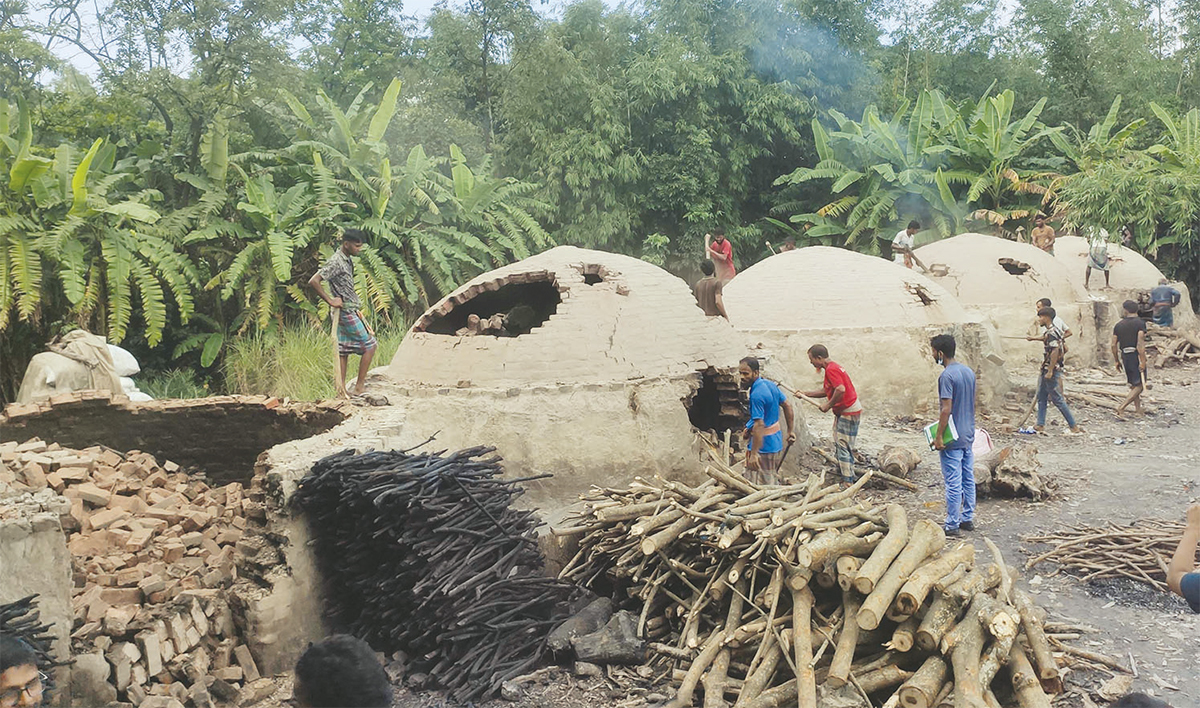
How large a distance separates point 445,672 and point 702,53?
1814 cm

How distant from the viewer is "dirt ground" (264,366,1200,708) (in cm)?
595

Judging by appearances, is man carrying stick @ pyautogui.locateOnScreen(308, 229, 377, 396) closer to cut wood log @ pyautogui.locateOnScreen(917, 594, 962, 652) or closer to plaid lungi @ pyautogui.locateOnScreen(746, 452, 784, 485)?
plaid lungi @ pyautogui.locateOnScreen(746, 452, 784, 485)

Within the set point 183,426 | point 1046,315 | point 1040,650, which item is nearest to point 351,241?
point 183,426

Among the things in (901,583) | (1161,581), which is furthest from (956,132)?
(901,583)

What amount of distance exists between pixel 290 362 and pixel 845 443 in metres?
7.60

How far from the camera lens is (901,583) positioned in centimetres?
555

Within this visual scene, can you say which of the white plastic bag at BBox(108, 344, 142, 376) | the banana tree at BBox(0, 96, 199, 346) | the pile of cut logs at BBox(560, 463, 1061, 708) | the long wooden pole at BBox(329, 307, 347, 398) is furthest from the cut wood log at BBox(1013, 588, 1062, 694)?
the banana tree at BBox(0, 96, 199, 346)

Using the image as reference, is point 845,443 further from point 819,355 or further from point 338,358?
point 338,358

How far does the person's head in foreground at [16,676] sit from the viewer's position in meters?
3.42

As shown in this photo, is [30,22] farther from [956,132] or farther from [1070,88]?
[1070,88]

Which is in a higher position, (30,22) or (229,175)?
(30,22)

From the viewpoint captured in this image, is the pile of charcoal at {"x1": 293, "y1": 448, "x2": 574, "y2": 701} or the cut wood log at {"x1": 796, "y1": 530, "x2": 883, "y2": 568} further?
the pile of charcoal at {"x1": 293, "y1": 448, "x2": 574, "y2": 701}

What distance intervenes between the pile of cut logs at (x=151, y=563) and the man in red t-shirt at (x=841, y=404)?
201 inches

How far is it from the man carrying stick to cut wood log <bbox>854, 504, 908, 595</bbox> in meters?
4.92
